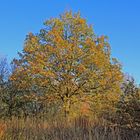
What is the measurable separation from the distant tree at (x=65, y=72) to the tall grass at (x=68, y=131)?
23962 mm

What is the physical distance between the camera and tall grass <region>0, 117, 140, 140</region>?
967 centimetres

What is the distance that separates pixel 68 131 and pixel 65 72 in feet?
90.4

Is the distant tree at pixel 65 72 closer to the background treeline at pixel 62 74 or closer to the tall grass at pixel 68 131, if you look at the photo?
the background treeline at pixel 62 74

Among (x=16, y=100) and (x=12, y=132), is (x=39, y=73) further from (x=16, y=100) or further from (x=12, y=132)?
(x=12, y=132)

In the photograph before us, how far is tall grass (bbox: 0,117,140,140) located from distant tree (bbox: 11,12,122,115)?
2396 centimetres

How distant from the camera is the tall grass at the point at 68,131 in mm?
9672

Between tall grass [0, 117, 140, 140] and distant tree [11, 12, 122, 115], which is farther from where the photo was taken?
distant tree [11, 12, 122, 115]

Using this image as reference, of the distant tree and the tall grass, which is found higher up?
the distant tree

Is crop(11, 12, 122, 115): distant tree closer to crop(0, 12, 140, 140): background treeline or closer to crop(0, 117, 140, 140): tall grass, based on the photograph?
crop(0, 12, 140, 140): background treeline

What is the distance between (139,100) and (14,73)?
2764cm

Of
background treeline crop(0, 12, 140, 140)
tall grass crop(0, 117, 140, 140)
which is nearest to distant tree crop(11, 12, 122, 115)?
background treeline crop(0, 12, 140, 140)

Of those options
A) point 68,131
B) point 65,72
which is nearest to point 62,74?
point 65,72

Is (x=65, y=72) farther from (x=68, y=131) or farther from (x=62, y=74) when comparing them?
(x=68, y=131)

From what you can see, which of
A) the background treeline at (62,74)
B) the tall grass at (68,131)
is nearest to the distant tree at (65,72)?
the background treeline at (62,74)
